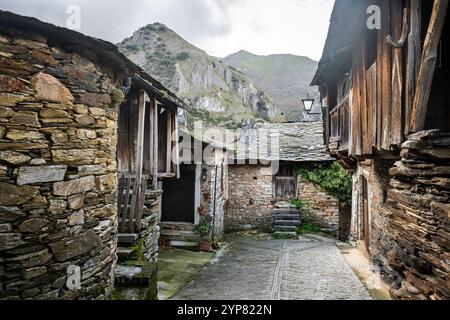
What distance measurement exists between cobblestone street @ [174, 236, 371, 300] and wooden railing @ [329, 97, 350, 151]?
10.3ft

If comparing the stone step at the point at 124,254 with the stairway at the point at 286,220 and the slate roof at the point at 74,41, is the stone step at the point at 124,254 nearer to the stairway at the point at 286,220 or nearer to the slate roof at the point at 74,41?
the slate roof at the point at 74,41

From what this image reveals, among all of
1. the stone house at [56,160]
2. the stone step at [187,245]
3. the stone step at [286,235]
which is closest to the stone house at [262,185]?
the stone step at [286,235]

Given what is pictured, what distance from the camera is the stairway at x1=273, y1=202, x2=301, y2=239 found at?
13.1 metres

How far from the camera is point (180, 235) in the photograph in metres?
10.5

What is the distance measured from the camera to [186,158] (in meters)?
10.4

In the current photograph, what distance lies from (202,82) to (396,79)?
4336 cm

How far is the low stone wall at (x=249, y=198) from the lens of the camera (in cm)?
1431

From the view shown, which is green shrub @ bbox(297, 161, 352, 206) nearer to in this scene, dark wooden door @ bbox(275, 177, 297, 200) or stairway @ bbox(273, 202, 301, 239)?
dark wooden door @ bbox(275, 177, 297, 200)

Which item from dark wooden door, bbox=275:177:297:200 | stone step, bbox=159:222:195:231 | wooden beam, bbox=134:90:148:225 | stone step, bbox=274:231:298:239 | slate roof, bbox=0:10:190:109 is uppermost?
slate roof, bbox=0:10:190:109

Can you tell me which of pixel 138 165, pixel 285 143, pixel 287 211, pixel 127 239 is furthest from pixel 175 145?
pixel 285 143

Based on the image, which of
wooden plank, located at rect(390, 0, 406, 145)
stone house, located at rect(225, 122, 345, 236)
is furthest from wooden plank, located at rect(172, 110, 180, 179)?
stone house, located at rect(225, 122, 345, 236)

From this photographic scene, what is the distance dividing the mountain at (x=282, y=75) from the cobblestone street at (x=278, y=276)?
39.1 m
